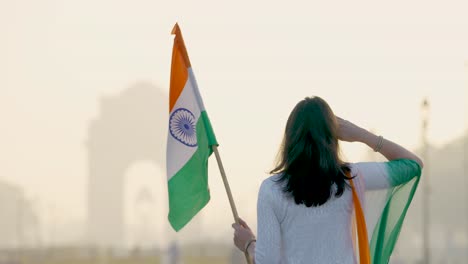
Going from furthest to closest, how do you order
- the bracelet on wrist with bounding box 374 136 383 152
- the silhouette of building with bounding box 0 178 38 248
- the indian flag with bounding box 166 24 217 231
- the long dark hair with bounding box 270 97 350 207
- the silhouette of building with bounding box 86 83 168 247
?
the silhouette of building with bounding box 0 178 38 248, the silhouette of building with bounding box 86 83 168 247, the indian flag with bounding box 166 24 217 231, the bracelet on wrist with bounding box 374 136 383 152, the long dark hair with bounding box 270 97 350 207

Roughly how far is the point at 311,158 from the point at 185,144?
90 cm

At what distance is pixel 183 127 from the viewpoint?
5.14 m

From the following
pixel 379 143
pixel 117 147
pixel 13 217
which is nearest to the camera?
pixel 379 143

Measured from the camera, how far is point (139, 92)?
9700 centimetres

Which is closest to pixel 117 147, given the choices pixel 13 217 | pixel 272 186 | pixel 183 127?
pixel 13 217

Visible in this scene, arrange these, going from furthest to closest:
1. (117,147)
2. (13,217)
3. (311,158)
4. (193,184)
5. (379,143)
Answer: (13,217)
(117,147)
(193,184)
(379,143)
(311,158)

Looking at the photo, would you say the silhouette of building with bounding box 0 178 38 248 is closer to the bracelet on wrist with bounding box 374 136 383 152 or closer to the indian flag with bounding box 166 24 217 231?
the indian flag with bounding box 166 24 217 231

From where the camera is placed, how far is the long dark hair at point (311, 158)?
4.32 meters

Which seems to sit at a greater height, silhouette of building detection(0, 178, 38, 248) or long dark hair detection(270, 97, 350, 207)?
long dark hair detection(270, 97, 350, 207)

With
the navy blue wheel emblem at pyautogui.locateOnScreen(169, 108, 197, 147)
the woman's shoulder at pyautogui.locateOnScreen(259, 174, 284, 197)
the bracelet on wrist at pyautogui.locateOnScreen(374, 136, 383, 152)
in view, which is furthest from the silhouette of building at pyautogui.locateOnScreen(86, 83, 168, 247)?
the woman's shoulder at pyautogui.locateOnScreen(259, 174, 284, 197)

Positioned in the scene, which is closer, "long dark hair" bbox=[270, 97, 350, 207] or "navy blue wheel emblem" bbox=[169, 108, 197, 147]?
"long dark hair" bbox=[270, 97, 350, 207]

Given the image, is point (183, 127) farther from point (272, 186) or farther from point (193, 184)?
point (272, 186)

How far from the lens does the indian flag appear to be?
5035mm

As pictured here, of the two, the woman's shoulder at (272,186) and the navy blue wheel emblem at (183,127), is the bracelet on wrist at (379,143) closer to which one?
the woman's shoulder at (272,186)
